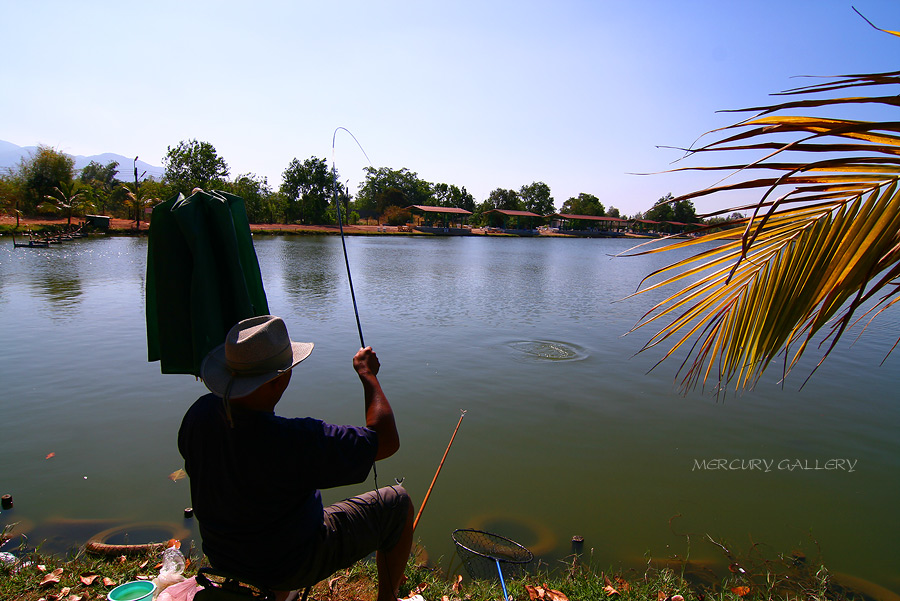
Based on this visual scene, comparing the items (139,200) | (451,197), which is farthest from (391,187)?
(139,200)

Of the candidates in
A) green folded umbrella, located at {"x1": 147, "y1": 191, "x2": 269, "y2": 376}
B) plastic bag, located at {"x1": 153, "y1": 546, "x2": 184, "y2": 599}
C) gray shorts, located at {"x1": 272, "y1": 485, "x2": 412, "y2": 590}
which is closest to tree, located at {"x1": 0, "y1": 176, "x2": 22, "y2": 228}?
plastic bag, located at {"x1": 153, "y1": 546, "x2": 184, "y2": 599}

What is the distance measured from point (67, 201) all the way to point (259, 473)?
53068mm

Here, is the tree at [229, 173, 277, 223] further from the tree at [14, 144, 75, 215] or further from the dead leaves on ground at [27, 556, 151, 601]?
the dead leaves on ground at [27, 556, 151, 601]

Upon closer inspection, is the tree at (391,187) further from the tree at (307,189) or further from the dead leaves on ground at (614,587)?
the dead leaves on ground at (614,587)

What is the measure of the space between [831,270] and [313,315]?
12.1 m

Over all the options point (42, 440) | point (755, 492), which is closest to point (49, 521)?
point (42, 440)

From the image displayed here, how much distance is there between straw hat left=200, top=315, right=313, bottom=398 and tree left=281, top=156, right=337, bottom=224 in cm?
6789

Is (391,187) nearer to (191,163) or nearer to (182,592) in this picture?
(191,163)

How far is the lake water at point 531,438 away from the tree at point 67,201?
A: 36898 millimetres

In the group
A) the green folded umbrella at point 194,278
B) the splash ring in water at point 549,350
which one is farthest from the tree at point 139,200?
the green folded umbrella at point 194,278

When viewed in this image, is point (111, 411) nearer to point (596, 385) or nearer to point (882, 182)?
point (596, 385)

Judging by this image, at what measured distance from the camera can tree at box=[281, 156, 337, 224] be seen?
67.2m

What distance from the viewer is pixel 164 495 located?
4703mm

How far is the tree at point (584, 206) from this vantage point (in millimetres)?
105375
